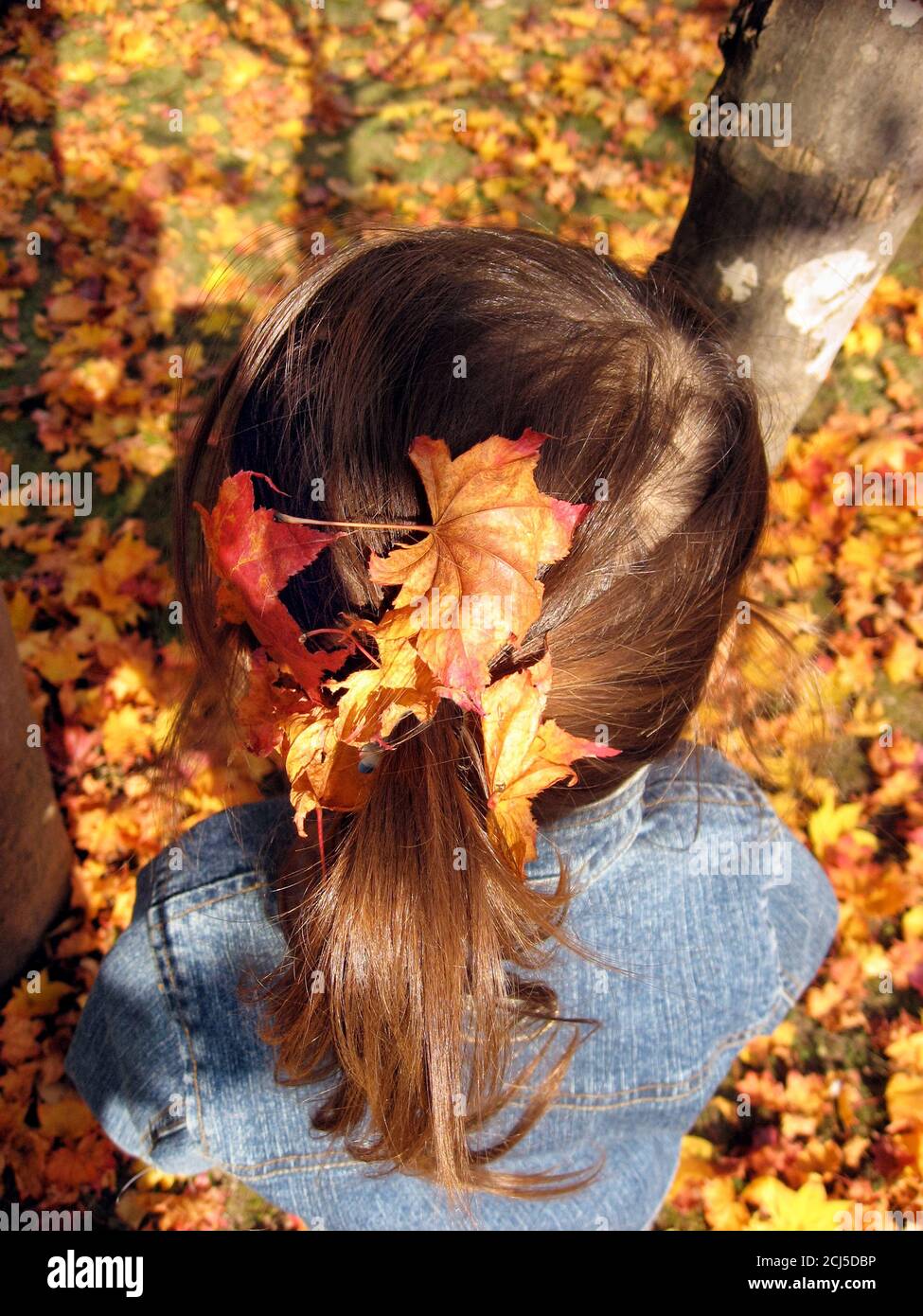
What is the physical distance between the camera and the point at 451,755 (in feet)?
2.97

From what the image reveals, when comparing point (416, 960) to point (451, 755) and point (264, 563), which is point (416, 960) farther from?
point (264, 563)

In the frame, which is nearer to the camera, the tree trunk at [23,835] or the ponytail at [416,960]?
the ponytail at [416,960]

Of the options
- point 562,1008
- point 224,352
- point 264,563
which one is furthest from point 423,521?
point 224,352

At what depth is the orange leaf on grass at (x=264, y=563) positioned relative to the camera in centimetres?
89

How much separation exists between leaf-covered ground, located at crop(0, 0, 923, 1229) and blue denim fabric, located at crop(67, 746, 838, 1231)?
514mm

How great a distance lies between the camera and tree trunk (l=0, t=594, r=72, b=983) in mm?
1631

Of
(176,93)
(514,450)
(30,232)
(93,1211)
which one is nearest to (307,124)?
(176,93)

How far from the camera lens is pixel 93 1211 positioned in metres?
1.94

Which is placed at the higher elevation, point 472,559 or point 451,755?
point 472,559

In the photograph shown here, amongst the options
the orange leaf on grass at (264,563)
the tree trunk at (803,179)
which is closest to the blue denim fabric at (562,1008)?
the orange leaf on grass at (264,563)

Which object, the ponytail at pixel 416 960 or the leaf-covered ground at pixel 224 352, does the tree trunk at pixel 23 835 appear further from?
the ponytail at pixel 416 960

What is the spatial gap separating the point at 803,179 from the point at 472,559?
1166 millimetres

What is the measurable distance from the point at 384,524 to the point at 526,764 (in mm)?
305
